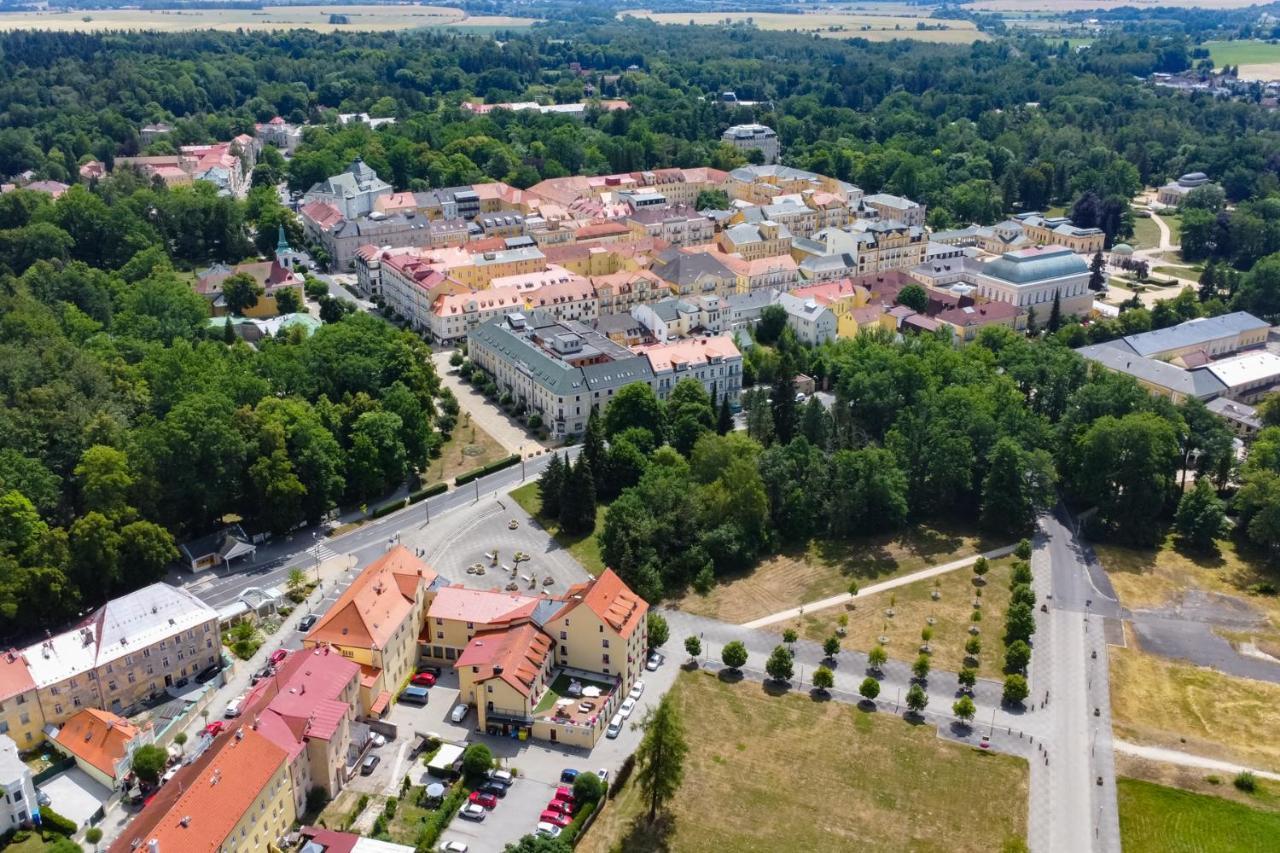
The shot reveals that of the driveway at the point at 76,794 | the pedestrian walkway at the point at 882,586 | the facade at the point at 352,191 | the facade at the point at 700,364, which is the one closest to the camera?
the driveway at the point at 76,794

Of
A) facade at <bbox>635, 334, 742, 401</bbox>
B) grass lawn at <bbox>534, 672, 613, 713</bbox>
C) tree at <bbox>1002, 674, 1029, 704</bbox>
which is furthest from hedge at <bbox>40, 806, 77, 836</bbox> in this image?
facade at <bbox>635, 334, 742, 401</bbox>

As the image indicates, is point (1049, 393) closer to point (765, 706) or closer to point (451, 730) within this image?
point (765, 706)

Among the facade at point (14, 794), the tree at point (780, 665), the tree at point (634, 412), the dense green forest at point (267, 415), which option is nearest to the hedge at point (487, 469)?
the dense green forest at point (267, 415)

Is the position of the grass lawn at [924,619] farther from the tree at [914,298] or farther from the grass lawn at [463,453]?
the tree at [914,298]

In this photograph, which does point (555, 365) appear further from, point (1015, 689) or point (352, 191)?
point (352, 191)

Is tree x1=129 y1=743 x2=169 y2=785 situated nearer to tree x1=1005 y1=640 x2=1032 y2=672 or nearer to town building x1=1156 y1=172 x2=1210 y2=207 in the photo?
tree x1=1005 y1=640 x2=1032 y2=672

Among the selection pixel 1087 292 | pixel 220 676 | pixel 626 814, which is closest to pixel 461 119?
pixel 1087 292

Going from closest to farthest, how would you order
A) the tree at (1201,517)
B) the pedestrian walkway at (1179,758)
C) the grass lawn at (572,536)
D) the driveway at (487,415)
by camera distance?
the pedestrian walkway at (1179,758)
the grass lawn at (572,536)
the tree at (1201,517)
the driveway at (487,415)
